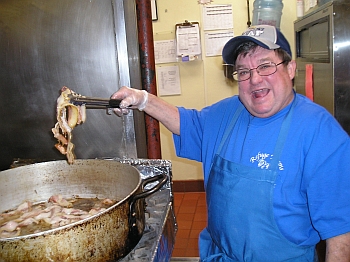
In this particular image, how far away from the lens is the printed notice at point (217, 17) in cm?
318

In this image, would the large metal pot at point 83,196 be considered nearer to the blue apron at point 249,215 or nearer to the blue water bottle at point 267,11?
the blue apron at point 249,215

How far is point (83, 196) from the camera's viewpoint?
1.50 meters

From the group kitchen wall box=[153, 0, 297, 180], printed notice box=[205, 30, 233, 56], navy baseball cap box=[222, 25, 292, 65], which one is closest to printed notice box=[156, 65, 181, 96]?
kitchen wall box=[153, 0, 297, 180]

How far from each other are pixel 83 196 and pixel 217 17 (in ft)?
7.65

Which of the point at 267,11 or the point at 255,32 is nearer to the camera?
the point at 255,32

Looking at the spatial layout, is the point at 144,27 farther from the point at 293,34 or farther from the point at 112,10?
the point at 293,34

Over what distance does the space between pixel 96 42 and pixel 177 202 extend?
219 centimetres

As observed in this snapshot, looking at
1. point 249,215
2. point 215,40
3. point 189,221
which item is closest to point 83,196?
point 249,215

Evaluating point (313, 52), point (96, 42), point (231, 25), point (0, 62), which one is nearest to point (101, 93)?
point (96, 42)

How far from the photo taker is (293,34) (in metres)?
3.18

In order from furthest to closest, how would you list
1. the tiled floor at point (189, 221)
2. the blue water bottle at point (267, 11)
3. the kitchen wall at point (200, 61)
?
the kitchen wall at point (200, 61)
the blue water bottle at point (267, 11)
the tiled floor at point (189, 221)

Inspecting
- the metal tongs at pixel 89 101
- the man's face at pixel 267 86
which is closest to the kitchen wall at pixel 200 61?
the man's face at pixel 267 86

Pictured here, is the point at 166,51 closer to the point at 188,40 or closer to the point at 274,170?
the point at 188,40

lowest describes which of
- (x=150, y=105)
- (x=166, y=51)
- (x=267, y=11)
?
(x=150, y=105)
